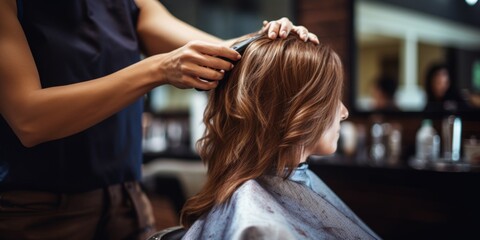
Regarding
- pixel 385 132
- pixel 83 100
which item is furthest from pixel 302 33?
pixel 385 132

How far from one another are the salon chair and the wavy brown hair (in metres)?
0.06

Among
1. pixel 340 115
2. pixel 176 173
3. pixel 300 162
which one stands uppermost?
pixel 340 115

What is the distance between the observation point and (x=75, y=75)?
1.23 meters

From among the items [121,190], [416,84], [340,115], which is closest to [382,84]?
[416,84]

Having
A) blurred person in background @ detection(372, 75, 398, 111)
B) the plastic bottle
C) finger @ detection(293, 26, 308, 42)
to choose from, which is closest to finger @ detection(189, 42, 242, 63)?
finger @ detection(293, 26, 308, 42)

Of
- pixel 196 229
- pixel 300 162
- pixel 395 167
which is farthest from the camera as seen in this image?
pixel 395 167

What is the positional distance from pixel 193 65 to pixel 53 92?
0.34 metres

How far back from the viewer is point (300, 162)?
4.44 feet

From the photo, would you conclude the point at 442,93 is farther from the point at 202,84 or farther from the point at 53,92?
the point at 53,92

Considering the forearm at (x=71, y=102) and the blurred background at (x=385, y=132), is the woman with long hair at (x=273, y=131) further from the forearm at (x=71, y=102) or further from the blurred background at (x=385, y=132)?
the blurred background at (x=385, y=132)

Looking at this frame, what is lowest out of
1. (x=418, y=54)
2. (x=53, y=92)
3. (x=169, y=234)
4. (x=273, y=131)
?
(x=169, y=234)

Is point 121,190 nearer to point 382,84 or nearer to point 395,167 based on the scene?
point 395,167

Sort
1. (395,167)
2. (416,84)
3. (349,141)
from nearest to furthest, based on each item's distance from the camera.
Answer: (395,167) → (349,141) → (416,84)

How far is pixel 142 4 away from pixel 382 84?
3928 millimetres
